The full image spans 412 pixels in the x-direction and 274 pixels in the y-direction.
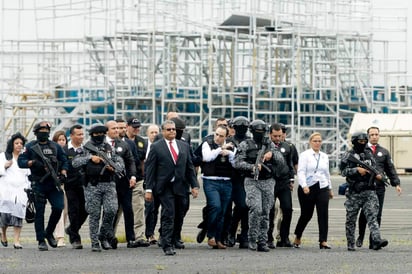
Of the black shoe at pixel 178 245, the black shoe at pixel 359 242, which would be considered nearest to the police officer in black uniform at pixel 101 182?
the black shoe at pixel 178 245

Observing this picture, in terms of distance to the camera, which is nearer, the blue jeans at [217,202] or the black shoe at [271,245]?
the blue jeans at [217,202]

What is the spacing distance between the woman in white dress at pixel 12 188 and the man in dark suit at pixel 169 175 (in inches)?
96.0

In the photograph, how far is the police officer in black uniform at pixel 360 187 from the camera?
1989 centimetres

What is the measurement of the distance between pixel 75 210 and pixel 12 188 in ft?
4.23

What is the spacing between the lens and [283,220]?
2047 centimetres

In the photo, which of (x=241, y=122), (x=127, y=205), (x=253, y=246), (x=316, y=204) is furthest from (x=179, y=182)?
(x=316, y=204)

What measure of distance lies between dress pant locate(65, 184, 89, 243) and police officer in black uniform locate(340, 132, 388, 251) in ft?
12.4

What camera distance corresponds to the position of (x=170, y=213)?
19047 mm

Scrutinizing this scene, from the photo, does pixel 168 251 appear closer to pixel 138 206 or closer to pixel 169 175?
pixel 169 175

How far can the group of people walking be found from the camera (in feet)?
63.9

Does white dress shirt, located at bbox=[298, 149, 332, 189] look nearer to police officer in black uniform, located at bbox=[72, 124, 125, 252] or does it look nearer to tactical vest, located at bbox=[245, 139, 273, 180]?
tactical vest, located at bbox=[245, 139, 273, 180]

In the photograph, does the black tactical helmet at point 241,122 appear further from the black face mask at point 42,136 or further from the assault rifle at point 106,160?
the black face mask at point 42,136

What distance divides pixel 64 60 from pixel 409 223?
3612 cm

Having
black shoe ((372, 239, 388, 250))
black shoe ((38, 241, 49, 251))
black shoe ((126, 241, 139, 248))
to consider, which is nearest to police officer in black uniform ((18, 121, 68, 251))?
black shoe ((38, 241, 49, 251))
